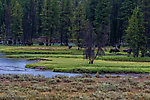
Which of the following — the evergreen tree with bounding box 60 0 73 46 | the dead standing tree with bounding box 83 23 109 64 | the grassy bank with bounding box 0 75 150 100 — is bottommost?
the grassy bank with bounding box 0 75 150 100

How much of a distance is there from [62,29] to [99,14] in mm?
16440

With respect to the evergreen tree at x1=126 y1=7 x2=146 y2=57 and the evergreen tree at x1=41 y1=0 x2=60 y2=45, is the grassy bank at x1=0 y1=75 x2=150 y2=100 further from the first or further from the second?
the evergreen tree at x1=41 y1=0 x2=60 y2=45

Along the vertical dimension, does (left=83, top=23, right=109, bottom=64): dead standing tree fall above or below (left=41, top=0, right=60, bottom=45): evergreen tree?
below

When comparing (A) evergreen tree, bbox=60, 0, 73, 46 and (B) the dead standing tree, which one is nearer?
(B) the dead standing tree

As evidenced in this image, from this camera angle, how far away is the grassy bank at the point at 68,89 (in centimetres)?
2106

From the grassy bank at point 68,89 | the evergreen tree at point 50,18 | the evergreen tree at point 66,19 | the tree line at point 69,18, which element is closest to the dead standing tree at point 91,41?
the grassy bank at point 68,89

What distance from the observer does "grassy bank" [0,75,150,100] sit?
2106 centimetres

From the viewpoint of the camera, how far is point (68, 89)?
24.0 meters

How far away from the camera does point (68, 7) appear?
316 ft

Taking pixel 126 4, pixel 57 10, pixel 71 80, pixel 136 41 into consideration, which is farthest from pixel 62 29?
pixel 71 80

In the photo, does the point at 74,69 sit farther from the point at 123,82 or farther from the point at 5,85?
the point at 5,85

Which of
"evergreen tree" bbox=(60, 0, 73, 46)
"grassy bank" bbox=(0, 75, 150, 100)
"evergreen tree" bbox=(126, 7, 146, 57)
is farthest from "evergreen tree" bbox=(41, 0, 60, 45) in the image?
"grassy bank" bbox=(0, 75, 150, 100)

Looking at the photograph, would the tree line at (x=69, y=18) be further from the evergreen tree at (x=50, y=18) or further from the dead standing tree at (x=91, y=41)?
the dead standing tree at (x=91, y=41)

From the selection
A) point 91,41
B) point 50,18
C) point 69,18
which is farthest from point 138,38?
point 50,18
